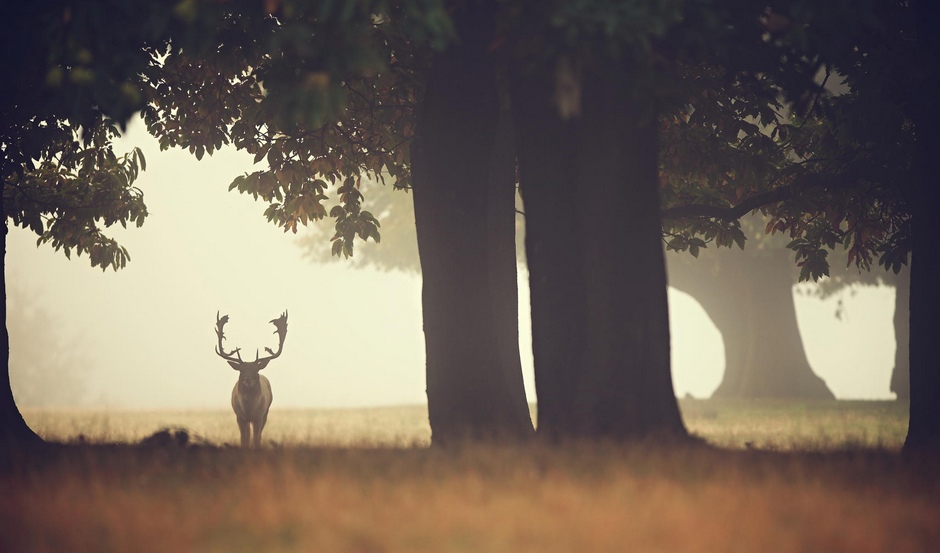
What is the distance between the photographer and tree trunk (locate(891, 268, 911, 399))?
113 feet

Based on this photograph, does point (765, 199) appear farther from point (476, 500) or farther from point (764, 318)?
point (764, 318)

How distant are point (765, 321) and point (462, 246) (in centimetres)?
2541

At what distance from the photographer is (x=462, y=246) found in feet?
36.5

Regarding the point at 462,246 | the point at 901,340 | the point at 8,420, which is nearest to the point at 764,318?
the point at 901,340

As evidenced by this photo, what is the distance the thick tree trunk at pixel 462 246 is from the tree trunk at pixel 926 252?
4.91 m

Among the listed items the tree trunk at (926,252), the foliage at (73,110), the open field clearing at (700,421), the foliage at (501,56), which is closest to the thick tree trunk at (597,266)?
the foliage at (501,56)

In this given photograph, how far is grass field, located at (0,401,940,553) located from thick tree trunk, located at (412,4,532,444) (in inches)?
82.4

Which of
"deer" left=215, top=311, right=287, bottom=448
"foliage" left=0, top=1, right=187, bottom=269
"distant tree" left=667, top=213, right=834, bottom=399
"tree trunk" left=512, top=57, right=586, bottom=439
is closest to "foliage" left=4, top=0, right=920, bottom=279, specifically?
"foliage" left=0, top=1, right=187, bottom=269

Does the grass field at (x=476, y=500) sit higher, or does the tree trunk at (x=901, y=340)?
the tree trunk at (x=901, y=340)

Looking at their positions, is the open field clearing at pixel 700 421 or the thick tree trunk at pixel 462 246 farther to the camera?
the open field clearing at pixel 700 421

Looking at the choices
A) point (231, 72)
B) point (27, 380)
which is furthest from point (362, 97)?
point (27, 380)

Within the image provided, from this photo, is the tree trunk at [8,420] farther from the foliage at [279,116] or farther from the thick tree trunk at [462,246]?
the thick tree trunk at [462,246]

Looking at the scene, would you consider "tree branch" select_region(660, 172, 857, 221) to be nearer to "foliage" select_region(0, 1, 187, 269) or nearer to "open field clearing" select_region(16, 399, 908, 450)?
"open field clearing" select_region(16, 399, 908, 450)

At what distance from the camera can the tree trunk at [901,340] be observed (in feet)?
113
